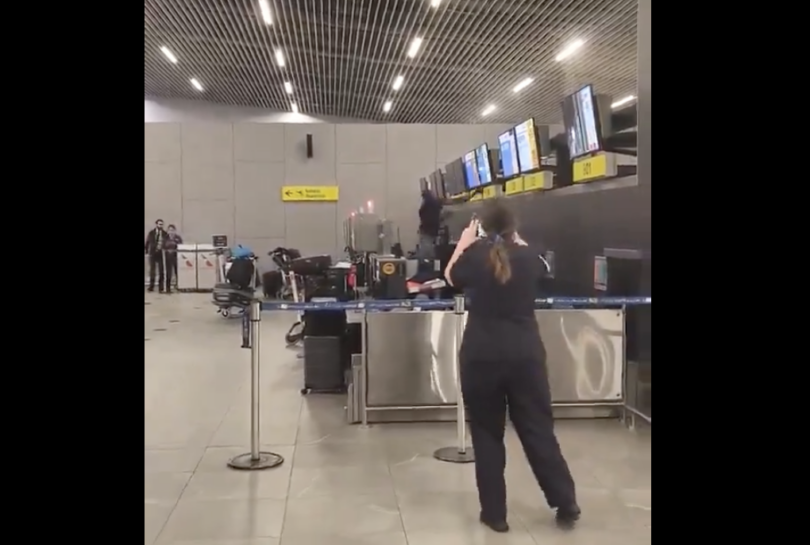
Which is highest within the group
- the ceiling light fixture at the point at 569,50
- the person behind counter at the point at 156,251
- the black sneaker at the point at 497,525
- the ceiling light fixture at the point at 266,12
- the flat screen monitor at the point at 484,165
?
the ceiling light fixture at the point at 569,50

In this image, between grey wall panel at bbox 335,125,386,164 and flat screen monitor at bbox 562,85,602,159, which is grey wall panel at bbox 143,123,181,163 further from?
flat screen monitor at bbox 562,85,602,159

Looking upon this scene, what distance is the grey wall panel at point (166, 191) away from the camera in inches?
498

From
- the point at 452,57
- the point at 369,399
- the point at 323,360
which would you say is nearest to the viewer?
the point at 369,399

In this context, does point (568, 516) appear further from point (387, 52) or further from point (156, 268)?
point (156, 268)

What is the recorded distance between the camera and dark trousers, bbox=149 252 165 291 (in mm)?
12242

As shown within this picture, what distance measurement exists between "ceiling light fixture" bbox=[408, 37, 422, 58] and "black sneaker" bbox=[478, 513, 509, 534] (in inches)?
400

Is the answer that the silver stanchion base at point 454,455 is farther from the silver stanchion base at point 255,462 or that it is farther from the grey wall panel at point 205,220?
the grey wall panel at point 205,220

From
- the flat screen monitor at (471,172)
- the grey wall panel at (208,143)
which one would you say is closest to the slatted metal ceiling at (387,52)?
the grey wall panel at (208,143)

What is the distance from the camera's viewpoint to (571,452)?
414 cm

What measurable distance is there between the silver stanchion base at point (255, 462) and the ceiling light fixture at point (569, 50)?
10292mm

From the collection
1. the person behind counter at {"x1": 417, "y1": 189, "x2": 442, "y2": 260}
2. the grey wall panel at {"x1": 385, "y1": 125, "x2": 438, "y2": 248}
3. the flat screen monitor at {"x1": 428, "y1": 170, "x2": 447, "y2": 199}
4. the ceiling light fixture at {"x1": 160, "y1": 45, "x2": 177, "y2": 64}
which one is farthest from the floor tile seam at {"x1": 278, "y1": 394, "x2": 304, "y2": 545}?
the grey wall panel at {"x1": 385, "y1": 125, "x2": 438, "y2": 248}
